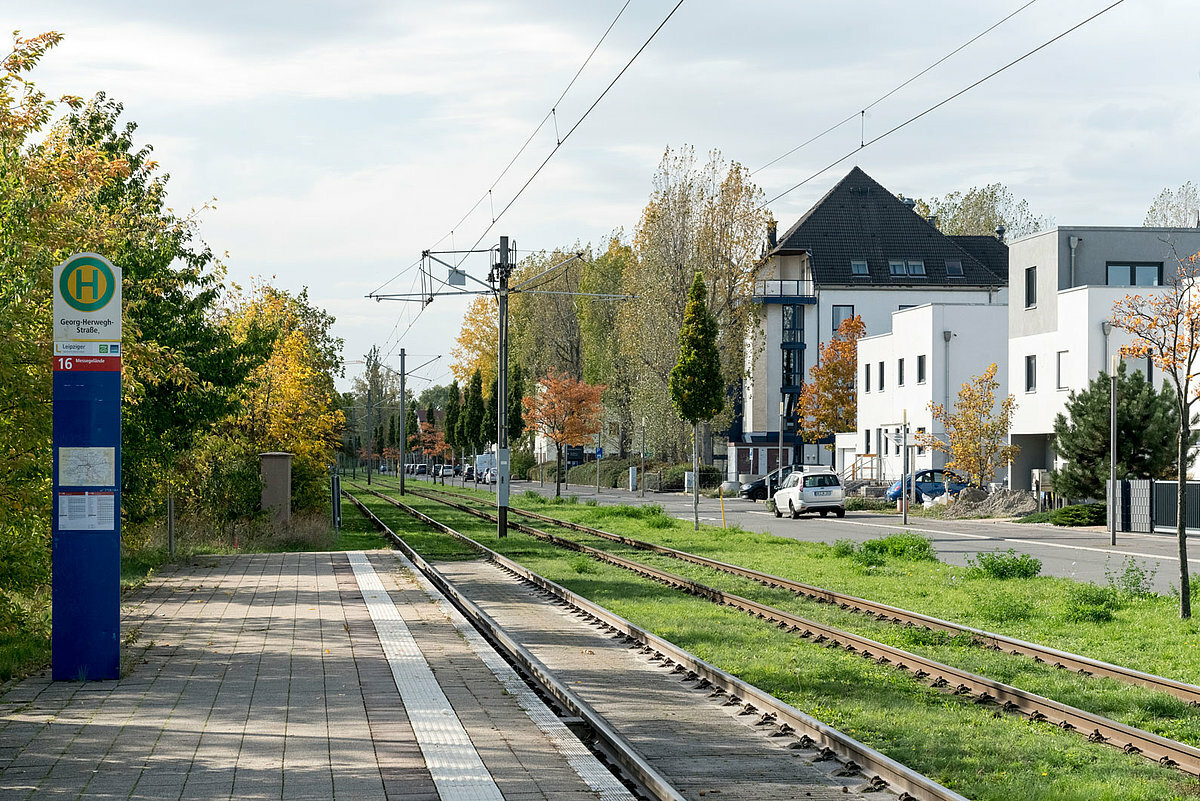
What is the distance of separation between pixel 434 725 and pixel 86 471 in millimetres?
4348

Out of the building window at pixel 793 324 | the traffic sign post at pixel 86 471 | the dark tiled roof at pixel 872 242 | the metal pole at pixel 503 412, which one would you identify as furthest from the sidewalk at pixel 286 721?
the dark tiled roof at pixel 872 242

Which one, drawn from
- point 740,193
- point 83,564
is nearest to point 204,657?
point 83,564

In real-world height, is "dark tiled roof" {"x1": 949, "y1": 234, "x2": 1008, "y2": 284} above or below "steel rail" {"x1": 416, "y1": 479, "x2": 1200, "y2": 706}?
above

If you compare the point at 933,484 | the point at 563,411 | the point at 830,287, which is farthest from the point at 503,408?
the point at 830,287

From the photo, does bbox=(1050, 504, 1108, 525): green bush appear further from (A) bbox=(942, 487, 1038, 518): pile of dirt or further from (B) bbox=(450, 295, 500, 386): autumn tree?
(B) bbox=(450, 295, 500, 386): autumn tree

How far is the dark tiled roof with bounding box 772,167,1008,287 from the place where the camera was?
262ft

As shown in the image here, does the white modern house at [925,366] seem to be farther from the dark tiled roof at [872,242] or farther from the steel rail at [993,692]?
the steel rail at [993,692]

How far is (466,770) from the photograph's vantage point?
7.81 metres

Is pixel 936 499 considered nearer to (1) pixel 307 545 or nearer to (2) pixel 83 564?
(1) pixel 307 545

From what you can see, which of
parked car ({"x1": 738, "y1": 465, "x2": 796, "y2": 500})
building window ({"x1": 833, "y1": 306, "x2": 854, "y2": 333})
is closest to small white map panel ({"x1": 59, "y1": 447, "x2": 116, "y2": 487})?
parked car ({"x1": 738, "y1": 465, "x2": 796, "y2": 500})

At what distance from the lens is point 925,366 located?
5475 cm

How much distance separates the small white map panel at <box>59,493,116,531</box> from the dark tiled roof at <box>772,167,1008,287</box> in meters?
69.1

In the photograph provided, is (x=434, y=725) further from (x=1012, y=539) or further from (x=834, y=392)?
(x=834, y=392)

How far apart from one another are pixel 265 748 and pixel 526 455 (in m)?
94.8
